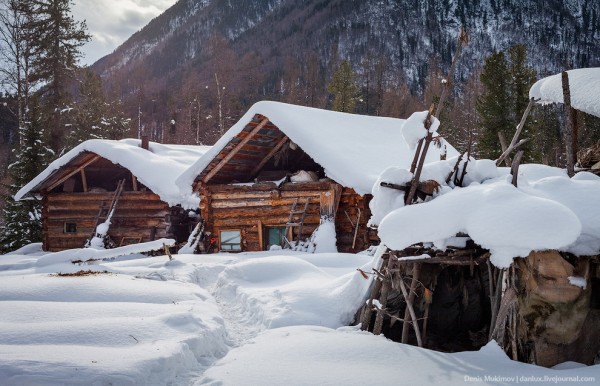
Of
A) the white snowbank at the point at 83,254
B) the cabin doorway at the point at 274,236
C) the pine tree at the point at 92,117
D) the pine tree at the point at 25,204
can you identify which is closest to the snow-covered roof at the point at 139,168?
the white snowbank at the point at 83,254

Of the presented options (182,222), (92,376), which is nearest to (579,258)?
(92,376)

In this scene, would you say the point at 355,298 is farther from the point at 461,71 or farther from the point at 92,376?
the point at 461,71

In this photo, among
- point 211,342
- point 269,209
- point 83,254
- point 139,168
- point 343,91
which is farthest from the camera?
point 343,91

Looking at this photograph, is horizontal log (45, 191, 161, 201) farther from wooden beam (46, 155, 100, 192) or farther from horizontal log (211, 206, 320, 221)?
horizontal log (211, 206, 320, 221)

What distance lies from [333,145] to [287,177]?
234 cm

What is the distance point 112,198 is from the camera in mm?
17344

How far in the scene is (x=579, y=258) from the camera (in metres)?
4.52

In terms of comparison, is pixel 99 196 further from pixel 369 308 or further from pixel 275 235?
pixel 369 308

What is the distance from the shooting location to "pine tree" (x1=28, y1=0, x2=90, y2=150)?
28.2 metres

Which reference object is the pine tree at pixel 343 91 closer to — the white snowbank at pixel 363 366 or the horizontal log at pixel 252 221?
the horizontal log at pixel 252 221

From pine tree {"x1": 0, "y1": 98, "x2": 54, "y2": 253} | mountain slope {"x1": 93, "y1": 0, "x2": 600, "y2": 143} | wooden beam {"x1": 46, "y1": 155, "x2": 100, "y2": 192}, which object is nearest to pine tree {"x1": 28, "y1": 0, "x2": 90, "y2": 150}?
pine tree {"x1": 0, "y1": 98, "x2": 54, "y2": 253}

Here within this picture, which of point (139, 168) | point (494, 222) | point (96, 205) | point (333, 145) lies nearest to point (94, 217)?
point (96, 205)

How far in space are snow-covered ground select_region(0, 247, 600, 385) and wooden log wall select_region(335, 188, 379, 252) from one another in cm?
511

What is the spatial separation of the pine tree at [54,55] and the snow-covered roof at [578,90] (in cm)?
2972
